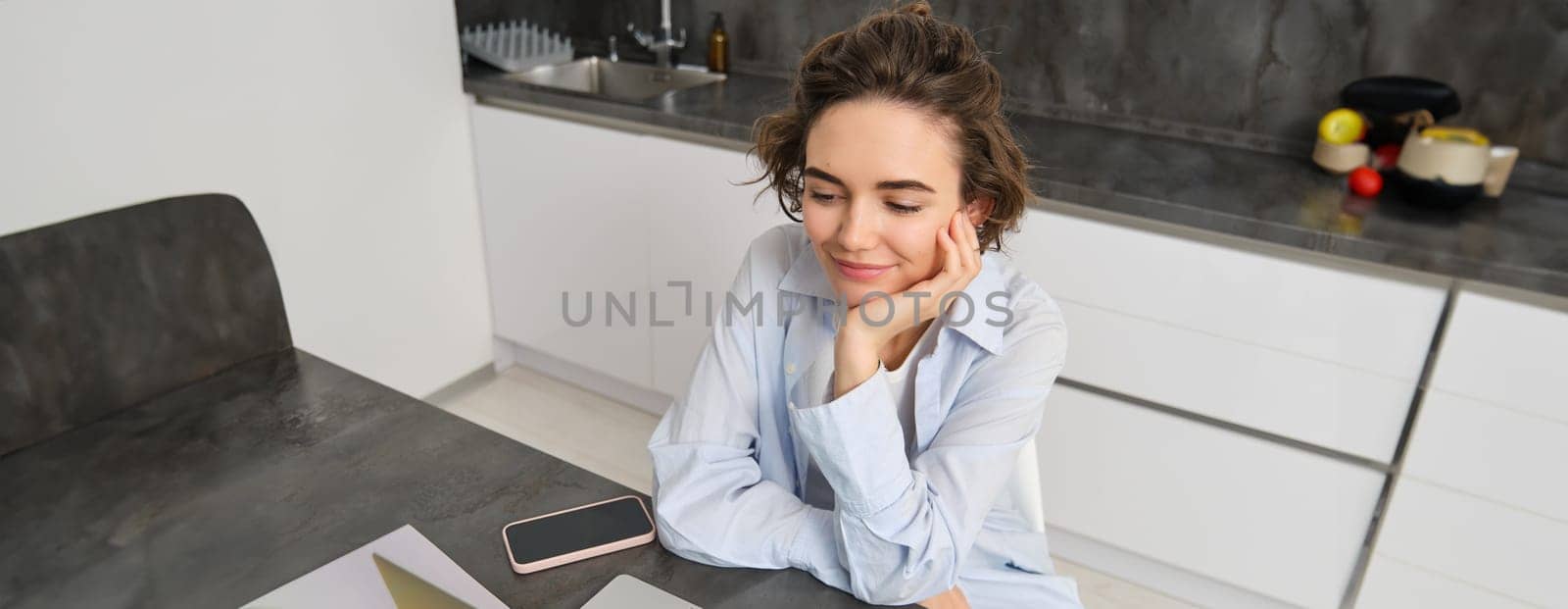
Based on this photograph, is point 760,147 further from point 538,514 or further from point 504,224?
point 504,224

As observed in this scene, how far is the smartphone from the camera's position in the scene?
3.29 feet

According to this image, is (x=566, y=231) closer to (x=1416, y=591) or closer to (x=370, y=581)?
(x=370, y=581)

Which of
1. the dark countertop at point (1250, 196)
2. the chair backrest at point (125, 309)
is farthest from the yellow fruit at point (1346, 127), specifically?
the chair backrest at point (125, 309)

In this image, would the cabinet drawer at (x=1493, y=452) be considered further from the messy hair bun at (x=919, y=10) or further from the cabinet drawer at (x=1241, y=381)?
the messy hair bun at (x=919, y=10)

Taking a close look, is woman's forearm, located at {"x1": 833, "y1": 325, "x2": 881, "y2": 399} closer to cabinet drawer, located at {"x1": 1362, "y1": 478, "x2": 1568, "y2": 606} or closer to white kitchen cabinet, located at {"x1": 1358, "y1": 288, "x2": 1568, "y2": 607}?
white kitchen cabinet, located at {"x1": 1358, "y1": 288, "x2": 1568, "y2": 607}

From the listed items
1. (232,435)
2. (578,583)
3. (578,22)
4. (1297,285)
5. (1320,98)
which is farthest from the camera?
(578,22)

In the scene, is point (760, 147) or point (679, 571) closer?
point (679, 571)

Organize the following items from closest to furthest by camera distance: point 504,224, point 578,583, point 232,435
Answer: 1. point 578,583
2. point 232,435
3. point 504,224

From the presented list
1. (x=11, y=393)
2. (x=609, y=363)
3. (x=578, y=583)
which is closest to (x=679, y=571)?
(x=578, y=583)

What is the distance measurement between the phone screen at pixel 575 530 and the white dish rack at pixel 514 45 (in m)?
1.86

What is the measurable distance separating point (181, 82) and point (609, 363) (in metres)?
1.19

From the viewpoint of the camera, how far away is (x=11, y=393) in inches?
49.1

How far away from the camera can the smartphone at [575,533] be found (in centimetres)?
100

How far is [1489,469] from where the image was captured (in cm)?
168
